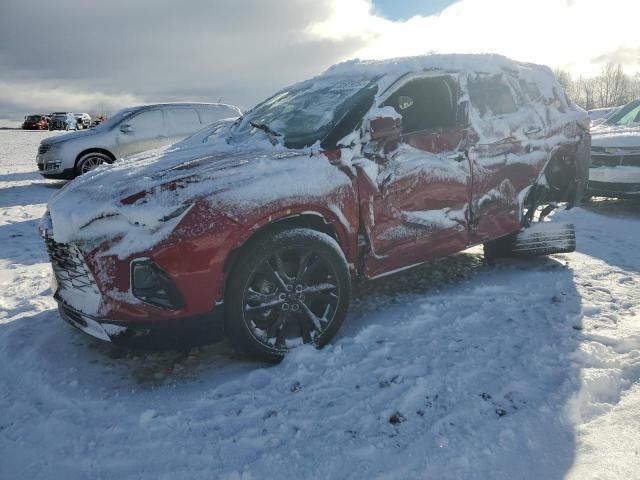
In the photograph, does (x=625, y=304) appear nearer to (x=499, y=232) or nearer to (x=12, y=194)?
(x=499, y=232)

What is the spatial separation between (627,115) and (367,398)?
8823 mm

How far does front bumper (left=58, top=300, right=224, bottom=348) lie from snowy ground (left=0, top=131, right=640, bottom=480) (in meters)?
0.29

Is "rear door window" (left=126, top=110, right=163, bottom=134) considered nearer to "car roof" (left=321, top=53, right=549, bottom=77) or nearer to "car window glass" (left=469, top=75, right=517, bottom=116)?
"car roof" (left=321, top=53, right=549, bottom=77)

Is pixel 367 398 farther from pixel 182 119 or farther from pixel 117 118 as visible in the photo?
pixel 117 118

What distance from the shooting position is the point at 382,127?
3057mm

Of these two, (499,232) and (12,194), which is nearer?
(499,232)

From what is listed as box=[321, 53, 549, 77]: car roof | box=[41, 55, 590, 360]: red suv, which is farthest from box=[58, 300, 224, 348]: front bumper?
box=[321, 53, 549, 77]: car roof

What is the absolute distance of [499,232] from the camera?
4.05 m

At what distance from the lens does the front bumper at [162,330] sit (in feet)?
8.06

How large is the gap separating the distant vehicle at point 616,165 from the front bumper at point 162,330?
6598 mm

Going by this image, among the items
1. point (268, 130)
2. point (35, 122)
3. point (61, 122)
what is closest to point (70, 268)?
point (268, 130)

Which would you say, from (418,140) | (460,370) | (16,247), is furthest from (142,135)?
(460,370)

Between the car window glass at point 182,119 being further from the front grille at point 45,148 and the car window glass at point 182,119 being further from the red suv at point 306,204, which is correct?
the red suv at point 306,204

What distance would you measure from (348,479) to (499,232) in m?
2.77
